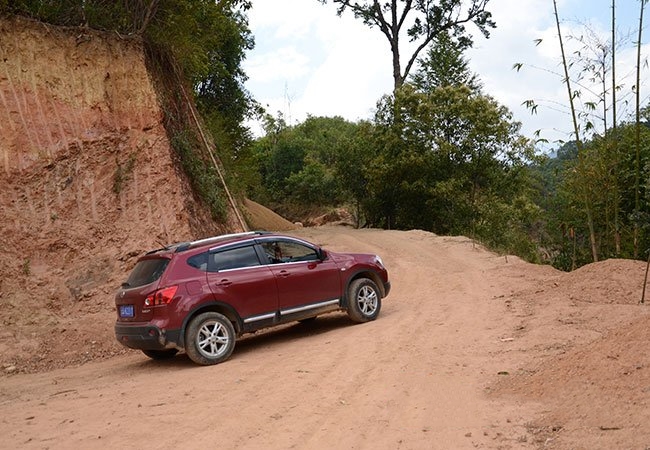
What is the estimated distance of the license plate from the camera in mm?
9078

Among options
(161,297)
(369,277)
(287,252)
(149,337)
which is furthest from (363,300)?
(149,337)

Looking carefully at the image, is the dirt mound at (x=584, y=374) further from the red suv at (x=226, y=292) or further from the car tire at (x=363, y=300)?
the red suv at (x=226, y=292)

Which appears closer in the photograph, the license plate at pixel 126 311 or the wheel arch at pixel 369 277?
the license plate at pixel 126 311

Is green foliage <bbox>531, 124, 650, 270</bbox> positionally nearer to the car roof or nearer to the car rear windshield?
the car roof

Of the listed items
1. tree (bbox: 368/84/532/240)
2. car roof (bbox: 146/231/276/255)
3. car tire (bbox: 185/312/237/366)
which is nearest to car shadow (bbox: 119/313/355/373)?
car tire (bbox: 185/312/237/366)

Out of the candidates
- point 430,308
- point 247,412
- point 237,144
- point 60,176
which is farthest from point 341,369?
point 237,144

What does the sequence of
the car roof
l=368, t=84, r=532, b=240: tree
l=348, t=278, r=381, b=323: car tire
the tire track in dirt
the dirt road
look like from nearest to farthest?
the dirt road, the tire track in dirt, the car roof, l=348, t=278, r=381, b=323: car tire, l=368, t=84, r=532, b=240: tree

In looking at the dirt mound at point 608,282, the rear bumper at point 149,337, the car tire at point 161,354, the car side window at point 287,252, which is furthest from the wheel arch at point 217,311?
the dirt mound at point 608,282

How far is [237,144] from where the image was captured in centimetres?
3566

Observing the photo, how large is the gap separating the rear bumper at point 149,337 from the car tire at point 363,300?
3025 mm

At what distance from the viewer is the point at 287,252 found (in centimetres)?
1035

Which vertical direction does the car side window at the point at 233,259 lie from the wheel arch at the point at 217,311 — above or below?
above

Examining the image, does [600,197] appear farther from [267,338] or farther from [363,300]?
[267,338]

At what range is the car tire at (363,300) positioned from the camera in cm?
1063
